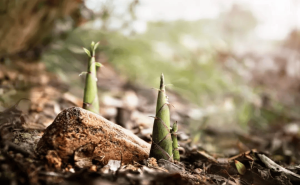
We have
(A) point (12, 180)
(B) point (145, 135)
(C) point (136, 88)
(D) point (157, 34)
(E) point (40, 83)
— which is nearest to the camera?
(A) point (12, 180)

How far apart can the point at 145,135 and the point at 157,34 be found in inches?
144

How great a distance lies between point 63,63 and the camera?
2.80 metres

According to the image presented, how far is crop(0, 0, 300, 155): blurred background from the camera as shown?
2287mm

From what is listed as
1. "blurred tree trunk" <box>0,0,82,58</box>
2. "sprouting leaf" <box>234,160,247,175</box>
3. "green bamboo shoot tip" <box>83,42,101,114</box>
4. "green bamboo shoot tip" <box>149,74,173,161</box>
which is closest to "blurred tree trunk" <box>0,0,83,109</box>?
"blurred tree trunk" <box>0,0,82,58</box>

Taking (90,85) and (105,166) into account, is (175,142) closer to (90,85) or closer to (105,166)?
(105,166)

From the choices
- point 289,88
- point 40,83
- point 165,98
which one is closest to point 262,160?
point 165,98

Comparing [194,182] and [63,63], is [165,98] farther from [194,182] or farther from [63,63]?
[63,63]

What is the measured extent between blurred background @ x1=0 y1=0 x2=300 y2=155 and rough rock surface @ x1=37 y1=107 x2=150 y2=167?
397 millimetres

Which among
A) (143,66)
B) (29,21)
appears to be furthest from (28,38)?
(143,66)

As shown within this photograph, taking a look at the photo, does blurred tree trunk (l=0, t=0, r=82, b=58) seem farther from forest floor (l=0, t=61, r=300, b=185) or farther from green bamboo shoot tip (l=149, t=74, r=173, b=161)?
green bamboo shoot tip (l=149, t=74, r=173, b=161)

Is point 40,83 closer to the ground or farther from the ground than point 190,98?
closer to the ground

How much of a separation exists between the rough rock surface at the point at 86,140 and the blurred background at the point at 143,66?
40 centimetres

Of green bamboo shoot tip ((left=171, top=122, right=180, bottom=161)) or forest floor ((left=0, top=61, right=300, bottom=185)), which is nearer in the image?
forest floor ((left=0, top=61, right=300, bottom=185))

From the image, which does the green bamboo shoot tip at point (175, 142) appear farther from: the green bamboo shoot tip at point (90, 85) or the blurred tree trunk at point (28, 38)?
the blurred tree trunk at point (28, 38)
